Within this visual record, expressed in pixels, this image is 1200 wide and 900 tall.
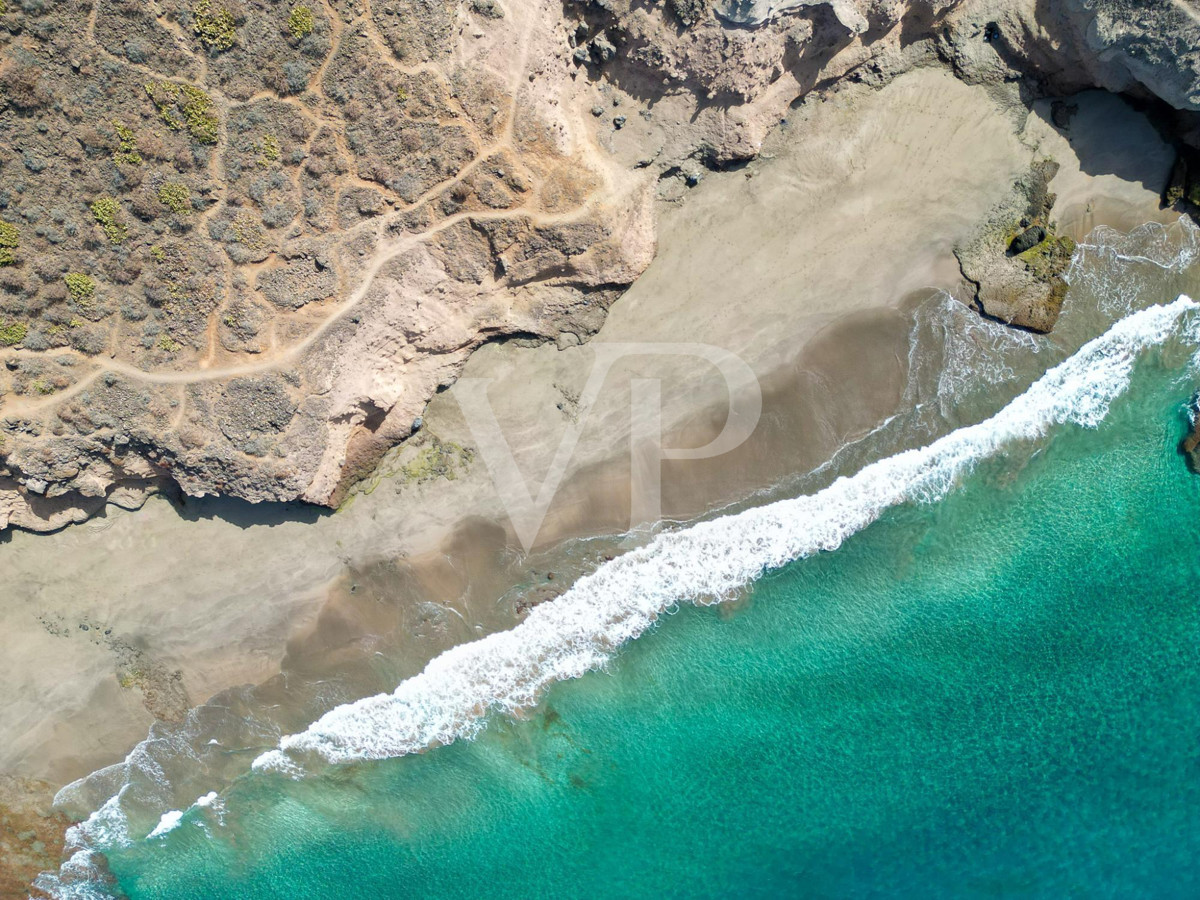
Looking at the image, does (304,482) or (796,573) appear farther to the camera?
(796,573)

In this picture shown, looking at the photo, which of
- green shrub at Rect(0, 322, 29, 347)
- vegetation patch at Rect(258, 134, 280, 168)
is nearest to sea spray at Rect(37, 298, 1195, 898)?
green shrub at Rect(0, 322, 29, 347)

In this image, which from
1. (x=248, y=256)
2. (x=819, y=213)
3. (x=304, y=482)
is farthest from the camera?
(x=819, y=213)

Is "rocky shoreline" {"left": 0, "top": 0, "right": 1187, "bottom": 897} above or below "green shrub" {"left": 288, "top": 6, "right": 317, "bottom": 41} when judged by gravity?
below

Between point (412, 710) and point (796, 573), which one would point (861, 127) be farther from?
point (412, 710)

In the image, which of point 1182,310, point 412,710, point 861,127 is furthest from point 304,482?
point 1182,310

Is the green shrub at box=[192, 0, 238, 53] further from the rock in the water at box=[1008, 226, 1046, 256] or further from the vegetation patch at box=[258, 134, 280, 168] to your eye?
the rock in the water at box=[1008, 226, 1046, 256]

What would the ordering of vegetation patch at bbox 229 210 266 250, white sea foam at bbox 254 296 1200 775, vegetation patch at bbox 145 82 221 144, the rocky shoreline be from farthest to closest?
white sea foam at bbox 254 296 1200 775 → the rocky shoreline → vegetation patch at bbox 229 210 266 250 → vegetation patch at bbox 145 82 221 144
